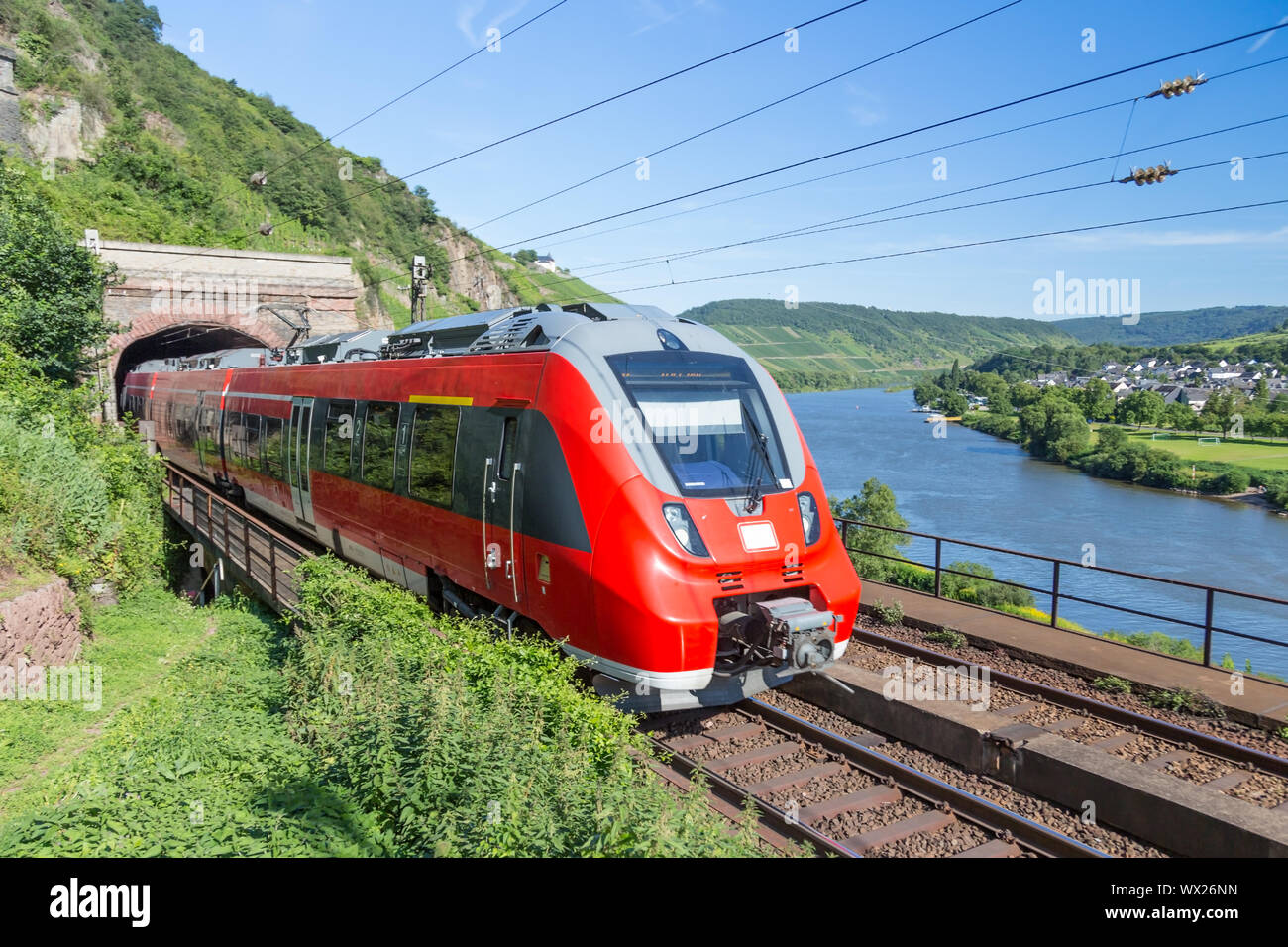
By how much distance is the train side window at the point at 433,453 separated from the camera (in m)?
9.10

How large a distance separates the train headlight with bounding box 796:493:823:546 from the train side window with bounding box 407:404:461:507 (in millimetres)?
3670

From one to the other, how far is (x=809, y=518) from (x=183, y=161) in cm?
5302

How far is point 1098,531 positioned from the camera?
48.1m

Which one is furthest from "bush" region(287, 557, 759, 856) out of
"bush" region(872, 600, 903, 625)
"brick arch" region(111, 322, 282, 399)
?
"brick arch" region(111, 322, 282, 399)

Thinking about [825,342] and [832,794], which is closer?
[832,794]

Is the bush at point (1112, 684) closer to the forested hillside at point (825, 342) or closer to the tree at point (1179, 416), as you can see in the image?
the tree at point (1179, 416)

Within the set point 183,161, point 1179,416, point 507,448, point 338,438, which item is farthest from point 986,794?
point 1179,416

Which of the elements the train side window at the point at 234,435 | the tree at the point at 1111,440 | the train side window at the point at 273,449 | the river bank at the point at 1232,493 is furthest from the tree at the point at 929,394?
the train side window at the point at 273,449

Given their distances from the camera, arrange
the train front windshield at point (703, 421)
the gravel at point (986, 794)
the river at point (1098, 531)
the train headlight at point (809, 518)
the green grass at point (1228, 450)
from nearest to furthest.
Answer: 1. the gravel at point (986, 794)
2. the train front windshield at point (703, 421)
3. the train headlight at point (809, 518)
4. the river at point (1098, 531)
5. the green grass at point (1228, 450)

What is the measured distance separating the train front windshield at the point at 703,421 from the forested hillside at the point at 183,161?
2093cm

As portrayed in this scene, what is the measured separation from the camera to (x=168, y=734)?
847 cm

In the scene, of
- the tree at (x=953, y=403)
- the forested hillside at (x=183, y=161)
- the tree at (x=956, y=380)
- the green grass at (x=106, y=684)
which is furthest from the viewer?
the tree at (x=956, y=380)

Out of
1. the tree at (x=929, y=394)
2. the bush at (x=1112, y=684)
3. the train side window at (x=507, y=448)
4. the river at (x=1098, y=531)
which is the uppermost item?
the tree at (x=929, y=394)

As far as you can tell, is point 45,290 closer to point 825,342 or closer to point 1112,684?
point 1112,684
